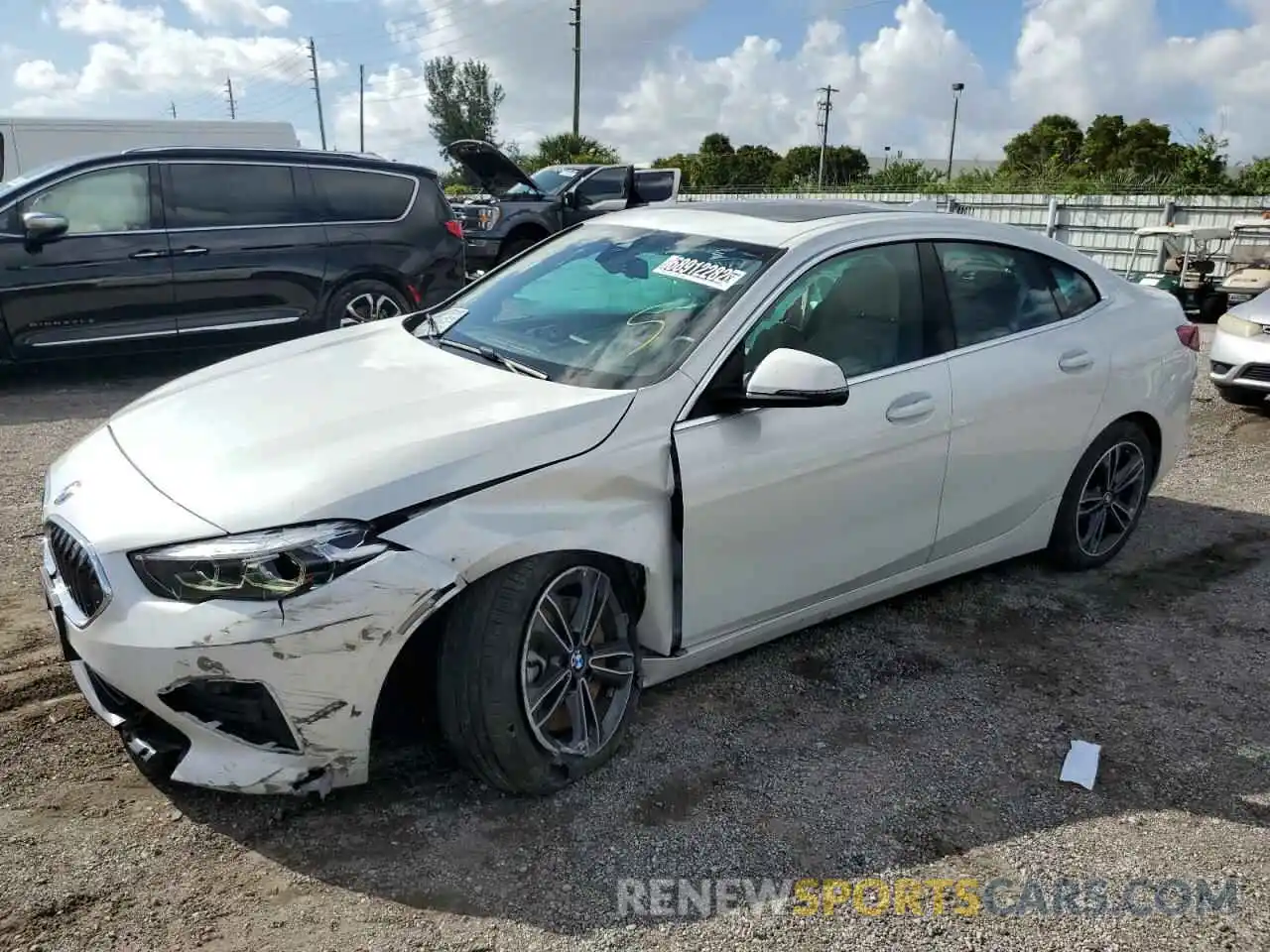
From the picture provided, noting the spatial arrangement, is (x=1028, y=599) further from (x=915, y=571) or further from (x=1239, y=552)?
(x=1239, y=552)

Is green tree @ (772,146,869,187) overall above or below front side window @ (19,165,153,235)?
above

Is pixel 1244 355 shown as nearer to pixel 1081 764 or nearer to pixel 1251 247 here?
pixel 1081 764

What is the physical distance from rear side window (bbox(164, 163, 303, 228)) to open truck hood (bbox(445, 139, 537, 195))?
533 centimetres

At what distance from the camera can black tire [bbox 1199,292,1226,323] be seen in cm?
1498

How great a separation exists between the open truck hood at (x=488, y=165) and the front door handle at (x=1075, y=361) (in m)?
10.5

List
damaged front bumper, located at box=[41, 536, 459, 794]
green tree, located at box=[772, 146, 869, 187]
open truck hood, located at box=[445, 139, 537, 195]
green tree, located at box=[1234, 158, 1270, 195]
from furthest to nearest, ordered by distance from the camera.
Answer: green tree, located at box=[772, 146, 869, 187] → green tree, located at box=[1234, 158, 1270, 195] → open truck hood, located at box=[445, 139, 537, 195] → damaged front bumper, located at box=[41, 536, 459, 794]

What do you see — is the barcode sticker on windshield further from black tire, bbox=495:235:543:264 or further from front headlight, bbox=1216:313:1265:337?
black tire, bbox=495:235:543:264

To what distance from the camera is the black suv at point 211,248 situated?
743 cm

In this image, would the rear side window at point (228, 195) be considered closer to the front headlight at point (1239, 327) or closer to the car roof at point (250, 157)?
the car roof at point (250, 157)

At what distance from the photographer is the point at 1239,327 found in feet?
26.4

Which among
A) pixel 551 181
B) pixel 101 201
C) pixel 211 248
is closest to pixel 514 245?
pixel 551 181

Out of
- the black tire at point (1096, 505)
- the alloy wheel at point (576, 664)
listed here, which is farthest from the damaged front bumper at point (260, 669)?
the black tire at point (1096, 505)

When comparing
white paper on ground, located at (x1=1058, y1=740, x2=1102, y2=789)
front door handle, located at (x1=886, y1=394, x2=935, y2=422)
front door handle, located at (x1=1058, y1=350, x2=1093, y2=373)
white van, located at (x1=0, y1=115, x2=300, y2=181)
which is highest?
white van, located at (x1=0, y1=115, x2=300, y2=181)

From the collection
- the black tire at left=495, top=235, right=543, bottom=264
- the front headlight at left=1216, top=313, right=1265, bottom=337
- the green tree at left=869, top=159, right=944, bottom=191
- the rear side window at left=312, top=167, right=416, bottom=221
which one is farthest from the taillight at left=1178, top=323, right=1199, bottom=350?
the green tree at left=869, top=159, right=944, bottom=191
